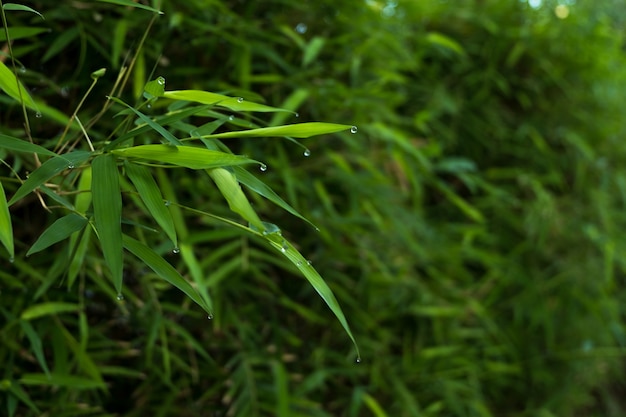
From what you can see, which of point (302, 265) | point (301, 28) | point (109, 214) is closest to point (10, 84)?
point (109, 214)

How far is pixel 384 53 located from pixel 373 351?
512mm

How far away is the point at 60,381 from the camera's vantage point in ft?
2.78

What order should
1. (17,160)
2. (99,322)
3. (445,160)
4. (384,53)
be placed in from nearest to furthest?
(17,160) → (99,322) → (384,53) → (445,160)

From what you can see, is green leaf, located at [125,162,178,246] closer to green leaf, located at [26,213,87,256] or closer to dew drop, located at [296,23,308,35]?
green leaf, located at [26,213,87,256]

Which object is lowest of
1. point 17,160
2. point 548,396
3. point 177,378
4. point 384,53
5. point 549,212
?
point 548,396

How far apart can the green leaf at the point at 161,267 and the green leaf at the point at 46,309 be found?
0.95ft

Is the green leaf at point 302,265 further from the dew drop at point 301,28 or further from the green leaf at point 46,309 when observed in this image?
the dew drop at point 301,28

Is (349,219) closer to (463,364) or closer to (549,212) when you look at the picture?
(463,364)

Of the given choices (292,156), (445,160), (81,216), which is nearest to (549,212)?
(445,160)

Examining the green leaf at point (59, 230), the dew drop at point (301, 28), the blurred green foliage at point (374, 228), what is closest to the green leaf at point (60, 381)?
the blurred green foliage at point (374, 228)

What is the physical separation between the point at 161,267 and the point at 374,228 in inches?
26.8

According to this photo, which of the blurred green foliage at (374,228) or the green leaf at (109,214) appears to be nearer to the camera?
the green leaf at (109,214)

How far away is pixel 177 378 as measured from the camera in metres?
1.04

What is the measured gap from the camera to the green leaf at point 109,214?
0.55m
